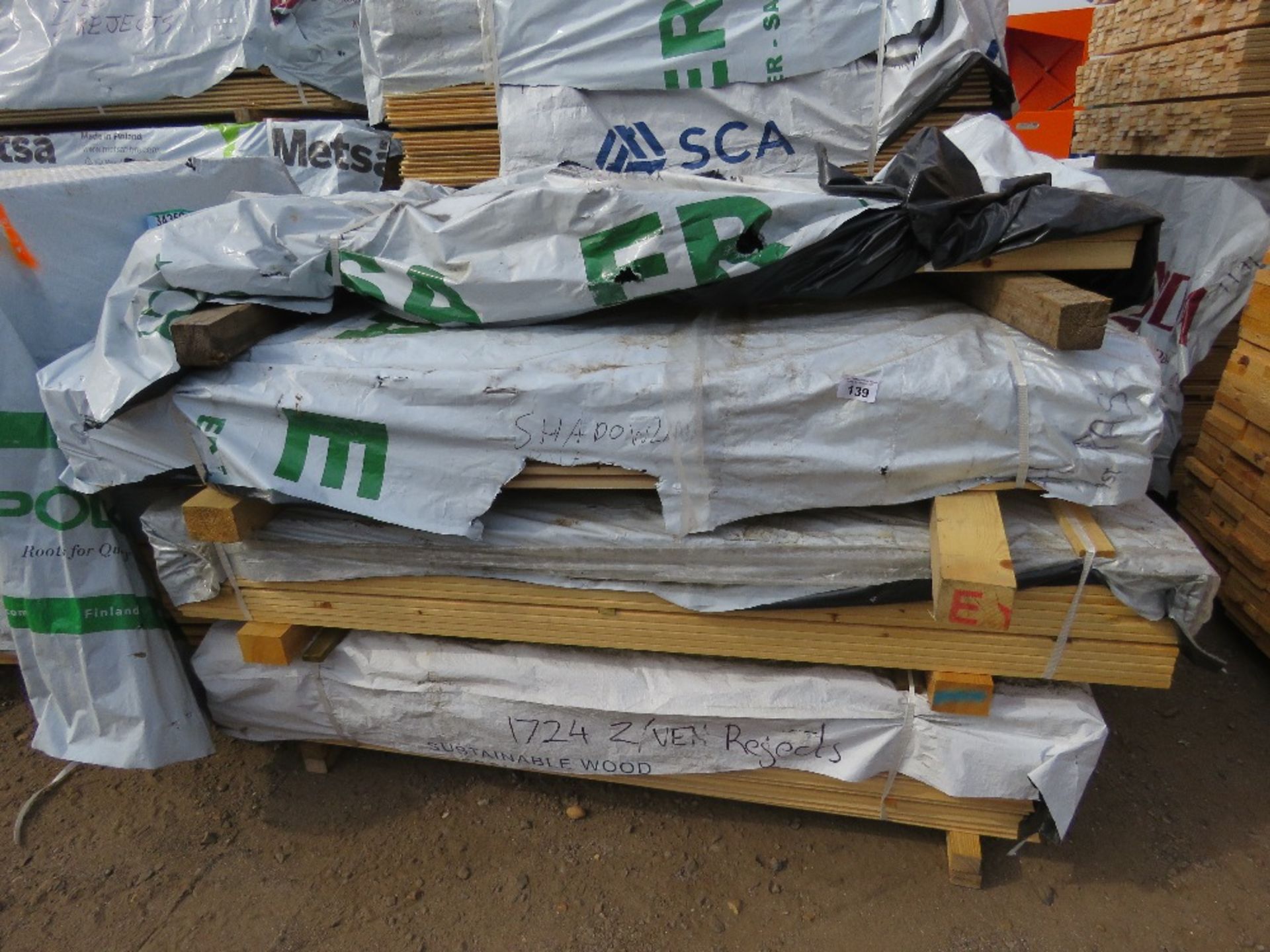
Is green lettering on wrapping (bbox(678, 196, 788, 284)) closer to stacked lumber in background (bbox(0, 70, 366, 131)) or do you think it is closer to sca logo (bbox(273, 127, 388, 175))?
sca logo (bbox(273, 127, 388, 175))

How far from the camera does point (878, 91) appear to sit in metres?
3.04

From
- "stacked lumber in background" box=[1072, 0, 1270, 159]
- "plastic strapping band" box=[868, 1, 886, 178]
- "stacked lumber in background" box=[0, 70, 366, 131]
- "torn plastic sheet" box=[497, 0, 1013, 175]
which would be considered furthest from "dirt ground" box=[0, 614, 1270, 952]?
"stacked lumber in background" box=[0, 70, 366, 131]

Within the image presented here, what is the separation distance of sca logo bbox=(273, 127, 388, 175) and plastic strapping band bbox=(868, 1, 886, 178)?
9.83ft

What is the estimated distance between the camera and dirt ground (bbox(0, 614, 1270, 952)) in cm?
212

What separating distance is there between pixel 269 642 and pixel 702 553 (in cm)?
138

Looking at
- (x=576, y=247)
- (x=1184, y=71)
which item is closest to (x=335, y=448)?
(x=576, y=247)

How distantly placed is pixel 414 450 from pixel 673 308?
2.85 feet

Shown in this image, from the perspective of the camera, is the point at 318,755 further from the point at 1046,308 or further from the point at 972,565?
the point at 1046,308

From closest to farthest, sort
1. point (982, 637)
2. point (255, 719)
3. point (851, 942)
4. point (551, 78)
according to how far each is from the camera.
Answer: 1. point (982, 637)
2. point (851, 942)
3. point (255, 719)
4. point (551, 78)

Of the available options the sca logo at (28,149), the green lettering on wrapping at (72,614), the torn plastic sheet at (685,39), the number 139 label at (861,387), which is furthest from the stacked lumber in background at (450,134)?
the sca logo at (28,149)

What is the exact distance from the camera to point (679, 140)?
3.27 m

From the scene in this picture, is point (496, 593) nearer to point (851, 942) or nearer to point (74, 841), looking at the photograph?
point (851, 942)

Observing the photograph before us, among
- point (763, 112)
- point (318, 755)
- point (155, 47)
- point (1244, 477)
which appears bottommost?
point (318, 755)

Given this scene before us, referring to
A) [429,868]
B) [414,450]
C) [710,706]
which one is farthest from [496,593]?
[429,868]
